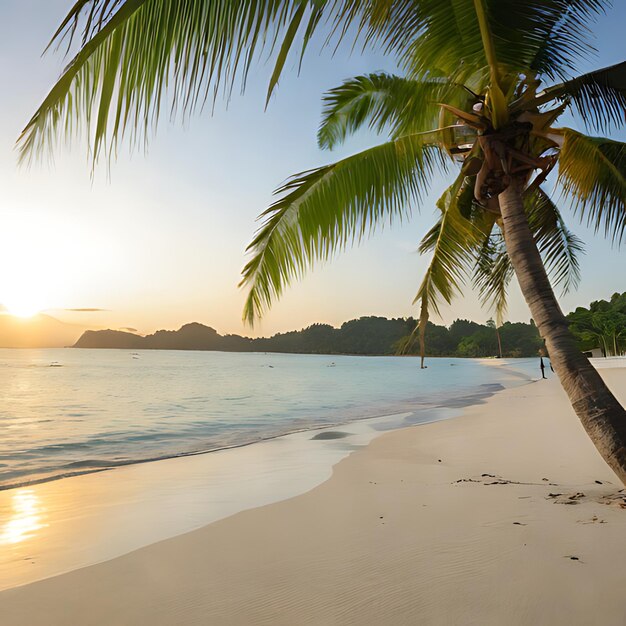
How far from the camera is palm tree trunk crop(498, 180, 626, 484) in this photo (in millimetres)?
3232

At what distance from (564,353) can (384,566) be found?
1.84 metres

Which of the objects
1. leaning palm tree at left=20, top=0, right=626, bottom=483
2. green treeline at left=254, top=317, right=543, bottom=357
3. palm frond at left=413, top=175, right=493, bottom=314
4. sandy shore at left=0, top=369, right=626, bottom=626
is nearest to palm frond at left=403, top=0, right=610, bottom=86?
leaning palm tree at left=20, top=0, right=626, bottom=483

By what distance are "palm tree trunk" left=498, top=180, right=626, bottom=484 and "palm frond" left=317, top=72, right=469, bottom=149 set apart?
72.9 inches

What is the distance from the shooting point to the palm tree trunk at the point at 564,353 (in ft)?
10.6

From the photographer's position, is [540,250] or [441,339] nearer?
[540,250]

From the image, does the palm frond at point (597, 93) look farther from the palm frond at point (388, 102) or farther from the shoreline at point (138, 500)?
the shoreline at point (138, 500)

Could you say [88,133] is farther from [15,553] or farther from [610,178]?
[610,178]

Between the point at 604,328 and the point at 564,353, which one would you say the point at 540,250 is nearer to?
the point at 564,353

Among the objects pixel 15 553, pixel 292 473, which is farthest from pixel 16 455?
pixel 15 553

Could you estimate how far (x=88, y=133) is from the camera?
91.0 inches

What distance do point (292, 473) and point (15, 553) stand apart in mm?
3197

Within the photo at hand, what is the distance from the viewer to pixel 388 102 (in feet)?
20.2

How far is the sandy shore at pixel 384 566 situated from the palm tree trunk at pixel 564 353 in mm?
530

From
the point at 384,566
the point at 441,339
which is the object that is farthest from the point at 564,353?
the point at 441,339
